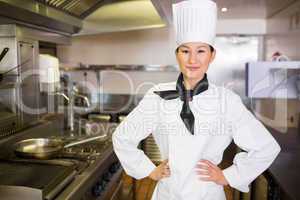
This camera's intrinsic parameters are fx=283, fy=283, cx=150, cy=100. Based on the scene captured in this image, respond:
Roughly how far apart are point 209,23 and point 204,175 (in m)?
0.51

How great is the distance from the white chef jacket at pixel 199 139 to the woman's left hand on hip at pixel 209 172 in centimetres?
2

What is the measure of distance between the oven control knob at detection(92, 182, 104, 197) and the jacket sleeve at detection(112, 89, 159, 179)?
14.9 inches

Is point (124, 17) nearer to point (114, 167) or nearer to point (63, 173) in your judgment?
point (114, 167)

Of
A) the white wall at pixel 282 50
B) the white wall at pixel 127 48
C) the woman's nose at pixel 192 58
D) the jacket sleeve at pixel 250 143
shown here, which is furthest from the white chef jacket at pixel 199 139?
the white wall at pixel 127 48

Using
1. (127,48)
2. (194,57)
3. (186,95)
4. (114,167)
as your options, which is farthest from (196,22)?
(127,48)

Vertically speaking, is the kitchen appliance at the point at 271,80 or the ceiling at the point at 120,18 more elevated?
the ceiling at the point at 120,18

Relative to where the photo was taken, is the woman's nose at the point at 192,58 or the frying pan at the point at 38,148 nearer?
the woman's nose at the point at 192,58

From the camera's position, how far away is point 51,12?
146 centimetres

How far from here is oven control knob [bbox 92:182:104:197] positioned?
4.31ft

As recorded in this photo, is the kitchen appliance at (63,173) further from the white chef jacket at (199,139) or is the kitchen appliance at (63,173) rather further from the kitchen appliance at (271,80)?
the kitchen appliance at (271,80)

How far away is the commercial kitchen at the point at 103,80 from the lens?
1.24m

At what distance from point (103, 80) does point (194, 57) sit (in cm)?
281

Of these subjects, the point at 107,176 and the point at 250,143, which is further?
the point at 107,176

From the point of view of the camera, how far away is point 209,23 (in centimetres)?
93
